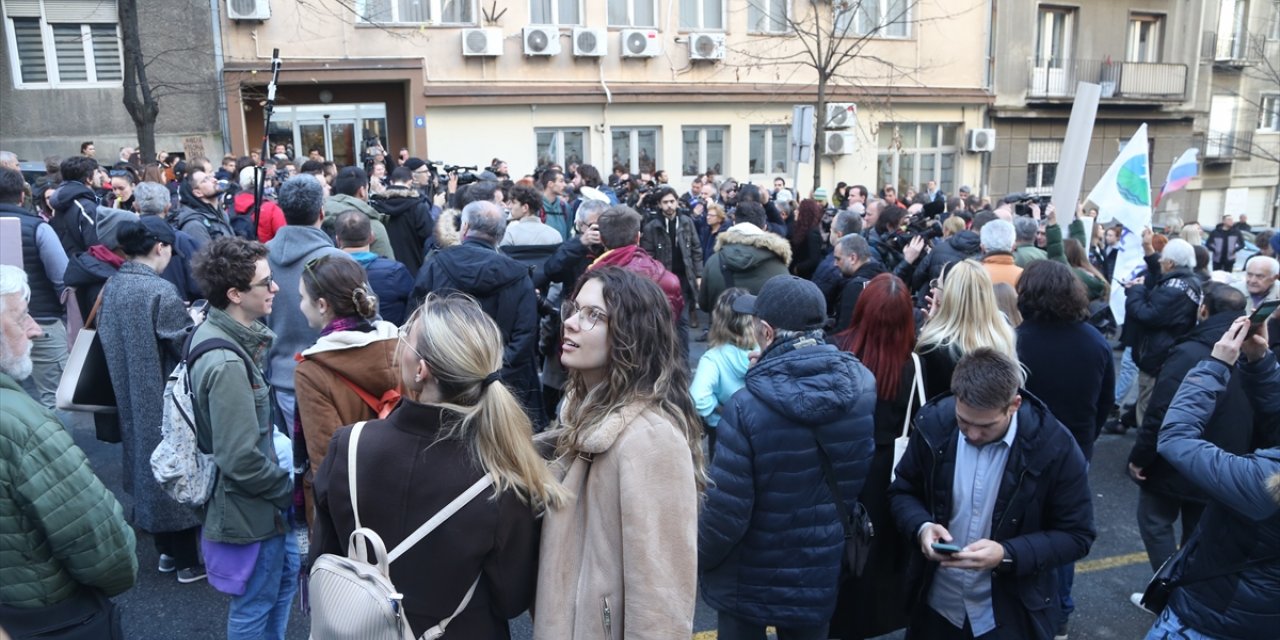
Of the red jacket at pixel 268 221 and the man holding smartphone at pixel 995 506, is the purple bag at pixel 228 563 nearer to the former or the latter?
the man holding smartphone at pixel 995 506

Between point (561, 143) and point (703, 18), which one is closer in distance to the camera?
point (561, 143)

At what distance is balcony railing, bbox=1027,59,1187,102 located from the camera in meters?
24.4

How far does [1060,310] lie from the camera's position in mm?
4102

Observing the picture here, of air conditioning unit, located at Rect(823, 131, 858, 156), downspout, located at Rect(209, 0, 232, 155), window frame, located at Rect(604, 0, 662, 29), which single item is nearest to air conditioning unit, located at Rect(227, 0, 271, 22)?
downspout, located at Rect(209, 0, 232, 155)

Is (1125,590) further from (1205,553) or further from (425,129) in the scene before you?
(425,129)

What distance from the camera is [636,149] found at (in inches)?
802

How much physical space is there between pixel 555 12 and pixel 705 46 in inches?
135

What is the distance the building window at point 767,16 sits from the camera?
810 inches

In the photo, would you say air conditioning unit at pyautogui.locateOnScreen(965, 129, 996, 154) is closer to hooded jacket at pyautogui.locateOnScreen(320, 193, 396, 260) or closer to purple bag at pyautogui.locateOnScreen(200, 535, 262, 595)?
hooded jacket at pyautogui.locateOnScreen(320, 193, 396, 260)

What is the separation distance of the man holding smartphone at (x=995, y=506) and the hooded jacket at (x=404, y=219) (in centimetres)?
576

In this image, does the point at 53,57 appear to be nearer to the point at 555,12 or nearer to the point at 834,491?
the point at 555,12

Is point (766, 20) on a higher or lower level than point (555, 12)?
higher

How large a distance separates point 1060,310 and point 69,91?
1737cm

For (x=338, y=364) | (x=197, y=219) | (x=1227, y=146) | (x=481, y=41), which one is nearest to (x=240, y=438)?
(x=338, y=364)
